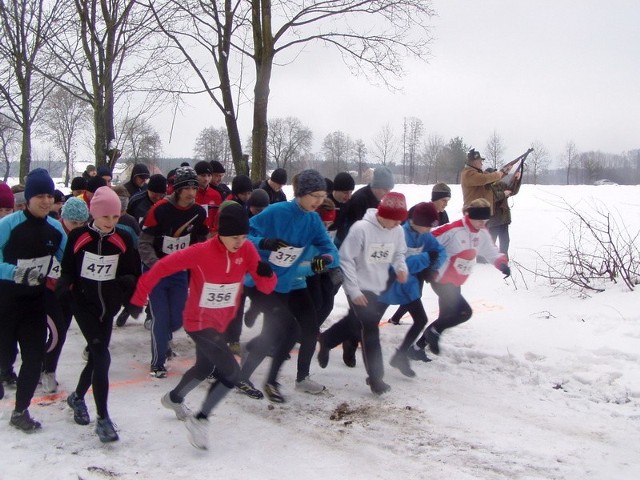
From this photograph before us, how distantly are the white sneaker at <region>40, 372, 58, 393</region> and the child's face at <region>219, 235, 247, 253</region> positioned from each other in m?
2.24

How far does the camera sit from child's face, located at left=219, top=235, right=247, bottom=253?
157 inches

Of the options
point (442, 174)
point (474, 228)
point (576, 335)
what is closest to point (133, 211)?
point (474, 228)

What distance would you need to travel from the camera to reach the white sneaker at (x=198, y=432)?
3.93 m

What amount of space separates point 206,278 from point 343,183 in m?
3.14

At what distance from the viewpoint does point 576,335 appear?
648 centimetres

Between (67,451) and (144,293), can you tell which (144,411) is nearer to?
(67,451)

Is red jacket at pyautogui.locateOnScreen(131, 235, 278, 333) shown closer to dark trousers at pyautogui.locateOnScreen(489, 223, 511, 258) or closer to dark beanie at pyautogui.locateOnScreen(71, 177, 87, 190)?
dark beanie at pyautogui.locateOnScreen(71, 177, 87, 190)

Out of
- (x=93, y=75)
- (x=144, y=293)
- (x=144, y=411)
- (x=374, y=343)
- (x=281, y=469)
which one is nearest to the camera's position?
(x=281, y=469)

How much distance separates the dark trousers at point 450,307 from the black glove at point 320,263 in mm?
1469

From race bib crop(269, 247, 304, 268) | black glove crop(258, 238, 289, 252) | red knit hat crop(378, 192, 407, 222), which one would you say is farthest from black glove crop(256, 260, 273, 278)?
red knit hat crop(378, 192, 407, 222)

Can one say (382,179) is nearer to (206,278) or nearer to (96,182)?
(206,278)

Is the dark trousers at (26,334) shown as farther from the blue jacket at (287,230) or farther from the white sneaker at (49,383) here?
the blue jacket at (287,230)

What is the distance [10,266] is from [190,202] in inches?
72.3

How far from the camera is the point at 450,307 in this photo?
584 cm
